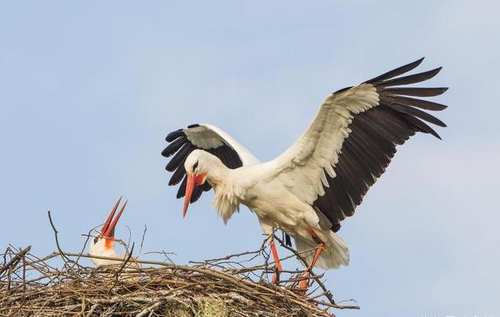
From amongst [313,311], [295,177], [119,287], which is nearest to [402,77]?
[295,177]

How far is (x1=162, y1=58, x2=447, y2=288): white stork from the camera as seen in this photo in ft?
35.4

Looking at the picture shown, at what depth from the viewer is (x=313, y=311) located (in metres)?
9.16

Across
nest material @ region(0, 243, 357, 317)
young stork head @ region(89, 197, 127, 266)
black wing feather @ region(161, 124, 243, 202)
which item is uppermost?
black wing feather @ region(161, 124, 243, 202)

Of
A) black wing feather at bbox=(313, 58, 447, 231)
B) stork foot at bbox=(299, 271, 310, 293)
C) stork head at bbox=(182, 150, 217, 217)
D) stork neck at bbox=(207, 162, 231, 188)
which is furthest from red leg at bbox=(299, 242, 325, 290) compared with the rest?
stork head at bbox=(182, 150, 217, 217)

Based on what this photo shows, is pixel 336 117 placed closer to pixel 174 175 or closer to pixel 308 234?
pixel 308 234

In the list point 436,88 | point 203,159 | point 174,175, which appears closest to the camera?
point 436,88

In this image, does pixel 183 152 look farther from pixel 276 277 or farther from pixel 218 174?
pixel 276 277

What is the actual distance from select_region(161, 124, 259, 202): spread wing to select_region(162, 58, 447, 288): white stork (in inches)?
39.0

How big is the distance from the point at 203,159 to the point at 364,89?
1499mm

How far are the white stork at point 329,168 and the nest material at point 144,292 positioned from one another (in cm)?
168

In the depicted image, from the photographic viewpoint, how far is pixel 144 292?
8.90m

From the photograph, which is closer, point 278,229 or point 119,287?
point 119,287

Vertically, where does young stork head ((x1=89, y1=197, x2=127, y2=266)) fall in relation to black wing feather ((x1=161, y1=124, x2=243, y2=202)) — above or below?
below

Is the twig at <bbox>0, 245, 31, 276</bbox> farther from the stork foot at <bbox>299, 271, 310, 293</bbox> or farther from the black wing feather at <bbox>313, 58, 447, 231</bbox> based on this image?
the black wing feather at <bbox>313, 58, 447, 231</bbox>
